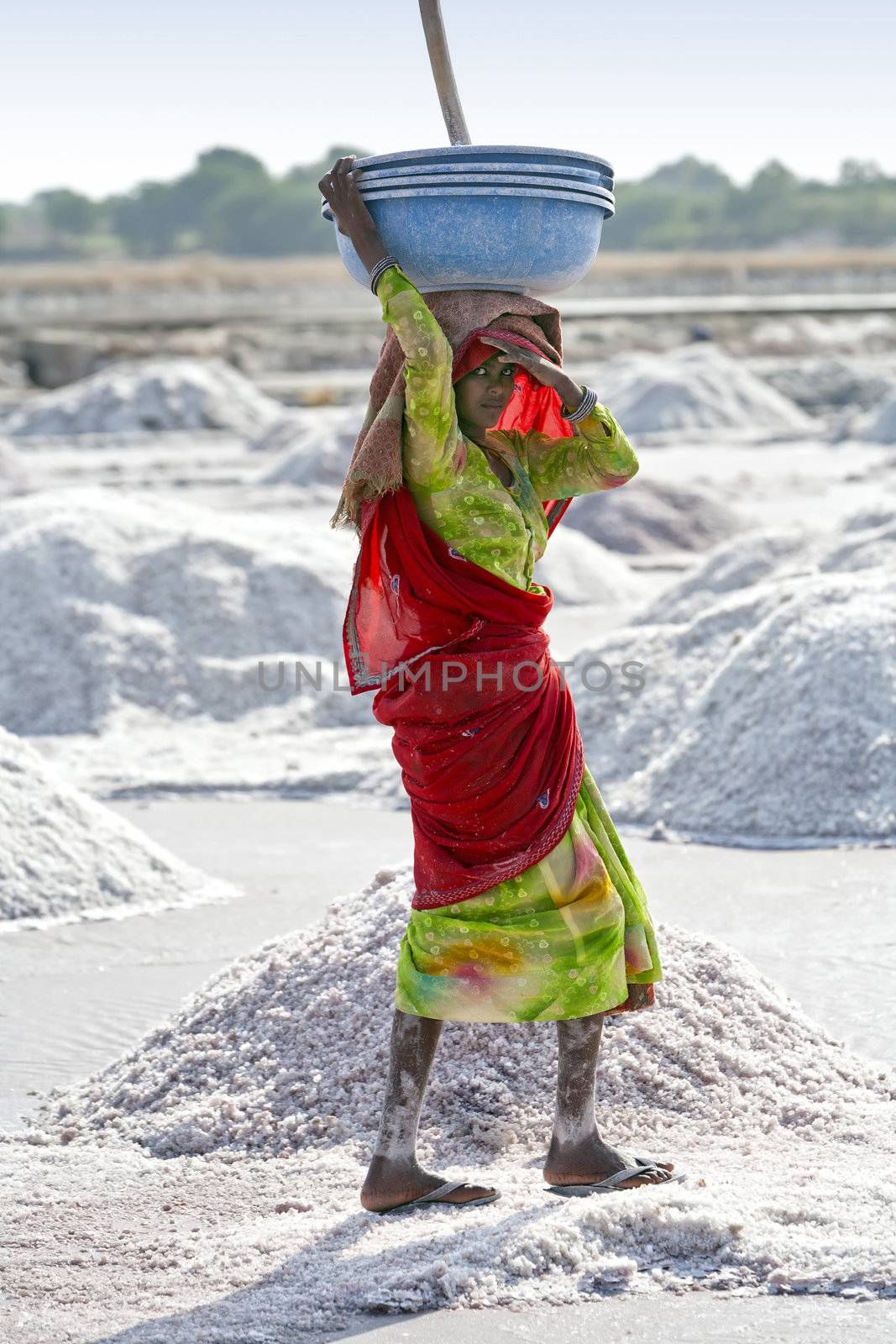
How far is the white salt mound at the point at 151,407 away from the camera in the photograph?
66.0 feet

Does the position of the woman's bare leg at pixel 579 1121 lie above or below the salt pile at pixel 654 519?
below

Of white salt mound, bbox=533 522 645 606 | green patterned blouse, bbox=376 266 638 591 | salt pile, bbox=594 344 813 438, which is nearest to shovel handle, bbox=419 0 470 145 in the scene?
green patterned blouse, bbox=376 266 638 591

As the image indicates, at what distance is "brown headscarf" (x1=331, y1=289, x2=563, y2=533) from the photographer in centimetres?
235

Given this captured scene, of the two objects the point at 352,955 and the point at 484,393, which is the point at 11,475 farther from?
the point at 484,393

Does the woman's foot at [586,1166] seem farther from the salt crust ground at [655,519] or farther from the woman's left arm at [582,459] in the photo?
the salt crust ground at [655,519]

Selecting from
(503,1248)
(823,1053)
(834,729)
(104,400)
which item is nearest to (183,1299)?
(503,1248)

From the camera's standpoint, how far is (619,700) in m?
5.76

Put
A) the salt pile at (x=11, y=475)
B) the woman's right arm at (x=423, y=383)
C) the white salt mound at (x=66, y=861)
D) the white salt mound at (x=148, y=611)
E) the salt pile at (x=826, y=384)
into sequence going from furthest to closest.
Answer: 1. the salt pile at (x=826, y=384)
2. the salt pile at (x=11, y=475)
3. the white salt mound at (x=148, y=611)
4. the white salt mound at (x=66, y=861)
5. the woman's right arm at (x=423, y=383)

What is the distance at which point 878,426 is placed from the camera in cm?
1702

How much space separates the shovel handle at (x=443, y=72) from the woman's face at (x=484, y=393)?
360mm

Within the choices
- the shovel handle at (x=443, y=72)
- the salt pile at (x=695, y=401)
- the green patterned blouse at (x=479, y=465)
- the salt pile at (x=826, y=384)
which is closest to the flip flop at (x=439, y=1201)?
the green patterned blouse at (x=479, y=465)

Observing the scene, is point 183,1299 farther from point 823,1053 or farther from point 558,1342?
point 823,1053

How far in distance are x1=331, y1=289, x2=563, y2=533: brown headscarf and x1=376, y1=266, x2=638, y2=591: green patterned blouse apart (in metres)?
0.03

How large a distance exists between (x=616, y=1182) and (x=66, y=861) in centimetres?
223
